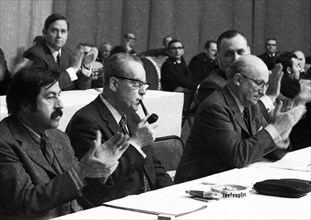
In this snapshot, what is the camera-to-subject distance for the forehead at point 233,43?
5.45m

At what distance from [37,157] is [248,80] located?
1.64 metres

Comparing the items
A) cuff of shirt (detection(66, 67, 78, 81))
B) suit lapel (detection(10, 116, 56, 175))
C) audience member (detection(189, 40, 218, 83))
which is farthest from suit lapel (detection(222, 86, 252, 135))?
audience member (detection(189, 40, 218, 83))

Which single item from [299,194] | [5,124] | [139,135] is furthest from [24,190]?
[299,194]

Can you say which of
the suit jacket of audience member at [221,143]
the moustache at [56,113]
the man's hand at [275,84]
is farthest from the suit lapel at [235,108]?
the moustache at [56,113]

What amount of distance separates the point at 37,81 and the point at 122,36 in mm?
10549

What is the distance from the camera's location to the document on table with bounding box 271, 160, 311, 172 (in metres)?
4.04

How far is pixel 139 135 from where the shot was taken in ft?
12.0

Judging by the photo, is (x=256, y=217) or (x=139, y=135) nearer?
(x=256, y=217)

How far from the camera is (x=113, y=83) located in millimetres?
4062

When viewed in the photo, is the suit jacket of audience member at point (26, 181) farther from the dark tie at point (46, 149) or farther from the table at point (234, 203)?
the table at point (234, 203)

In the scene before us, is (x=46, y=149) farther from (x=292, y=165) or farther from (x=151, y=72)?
(x=151, y=72)

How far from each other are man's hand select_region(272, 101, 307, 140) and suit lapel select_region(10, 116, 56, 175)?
1490 millimetres

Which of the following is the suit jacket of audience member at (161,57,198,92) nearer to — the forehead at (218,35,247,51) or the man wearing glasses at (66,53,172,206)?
→ the forehead at (218,35,247,51)

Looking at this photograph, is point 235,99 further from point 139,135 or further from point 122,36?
point 122,36
